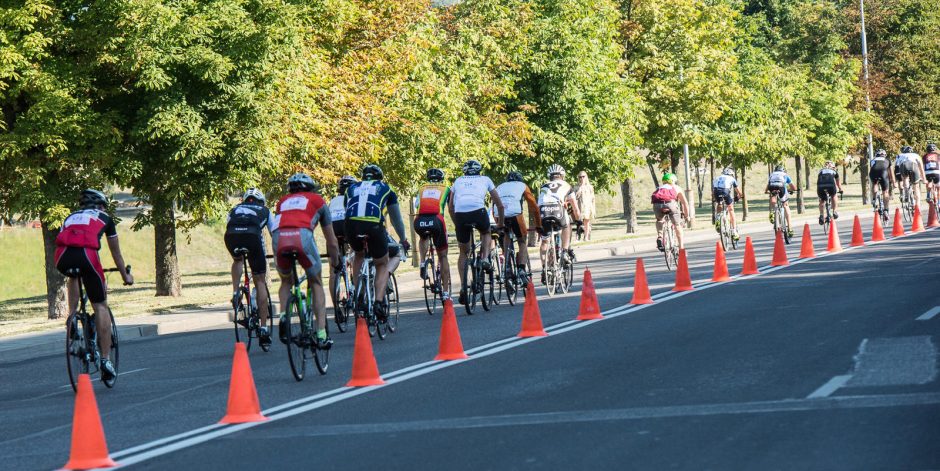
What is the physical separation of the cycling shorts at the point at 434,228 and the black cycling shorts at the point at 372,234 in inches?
97.3

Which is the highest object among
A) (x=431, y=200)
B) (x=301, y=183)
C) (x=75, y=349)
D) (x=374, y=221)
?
(x=301, y=183)

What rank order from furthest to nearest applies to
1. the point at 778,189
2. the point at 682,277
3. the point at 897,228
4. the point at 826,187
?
the point at 826,187 → the point at 897,228 → the point at 778,189 → the point at 682,277

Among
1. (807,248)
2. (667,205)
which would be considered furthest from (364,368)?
(807,248)

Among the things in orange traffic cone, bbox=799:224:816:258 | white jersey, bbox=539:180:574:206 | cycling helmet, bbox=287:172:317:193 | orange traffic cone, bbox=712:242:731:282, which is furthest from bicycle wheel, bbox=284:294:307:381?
orange traffic cone, bbox=799:224:816:258

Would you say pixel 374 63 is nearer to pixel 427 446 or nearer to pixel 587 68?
pixel 587 68

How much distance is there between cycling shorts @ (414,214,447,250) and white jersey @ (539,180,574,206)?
121 inches

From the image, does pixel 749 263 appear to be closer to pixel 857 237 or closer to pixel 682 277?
pixel 682 277

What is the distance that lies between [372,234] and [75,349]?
3640 mm

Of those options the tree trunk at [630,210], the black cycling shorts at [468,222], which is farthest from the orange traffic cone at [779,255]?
the tree trunk at [630,210]

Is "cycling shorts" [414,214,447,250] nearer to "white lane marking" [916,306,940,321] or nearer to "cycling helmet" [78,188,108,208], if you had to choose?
"cycling helmet" [78,188,108,208]

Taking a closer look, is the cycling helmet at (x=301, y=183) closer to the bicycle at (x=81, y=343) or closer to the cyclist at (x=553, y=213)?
the bicycle at (x=81, y=343)

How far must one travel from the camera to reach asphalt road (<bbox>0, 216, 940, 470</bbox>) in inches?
325

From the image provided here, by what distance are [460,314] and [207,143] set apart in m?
9.04

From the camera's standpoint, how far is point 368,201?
15.8m
